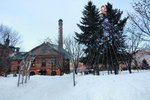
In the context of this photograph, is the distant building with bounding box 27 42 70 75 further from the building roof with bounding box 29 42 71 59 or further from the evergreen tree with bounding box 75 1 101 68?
the evergreen tree with bounding box 75 1 101 68

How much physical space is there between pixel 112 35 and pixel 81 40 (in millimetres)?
8447

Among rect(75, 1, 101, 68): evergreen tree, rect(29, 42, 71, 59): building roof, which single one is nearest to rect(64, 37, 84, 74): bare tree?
rect(29, 42, 71, 59): building roof

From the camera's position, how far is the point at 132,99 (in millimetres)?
3389

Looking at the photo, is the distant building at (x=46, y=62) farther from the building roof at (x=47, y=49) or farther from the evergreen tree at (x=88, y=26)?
the evergreen tree at (x=88, y=26)

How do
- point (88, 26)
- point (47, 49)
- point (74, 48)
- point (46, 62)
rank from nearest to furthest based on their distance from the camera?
point (88, 26), point (74, 48), point (47, 49), point (46, 62)

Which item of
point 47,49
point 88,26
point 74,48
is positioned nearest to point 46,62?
point 47,49

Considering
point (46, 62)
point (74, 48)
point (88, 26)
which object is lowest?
point (46, 62)

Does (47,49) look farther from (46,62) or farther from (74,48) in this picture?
(74,48)

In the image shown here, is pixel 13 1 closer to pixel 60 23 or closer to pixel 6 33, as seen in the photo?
→ pixel 6 33

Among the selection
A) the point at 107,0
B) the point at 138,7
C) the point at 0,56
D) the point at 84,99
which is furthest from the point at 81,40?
the point at 84,99

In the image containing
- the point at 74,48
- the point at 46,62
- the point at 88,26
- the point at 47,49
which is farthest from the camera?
the point at 46,62

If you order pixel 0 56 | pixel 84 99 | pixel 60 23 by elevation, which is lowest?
pixel 84 99

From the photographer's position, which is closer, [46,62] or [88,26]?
[88,26]

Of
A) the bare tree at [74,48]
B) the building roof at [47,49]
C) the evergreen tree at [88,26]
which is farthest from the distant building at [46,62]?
the evergreen tree at [88,26]
